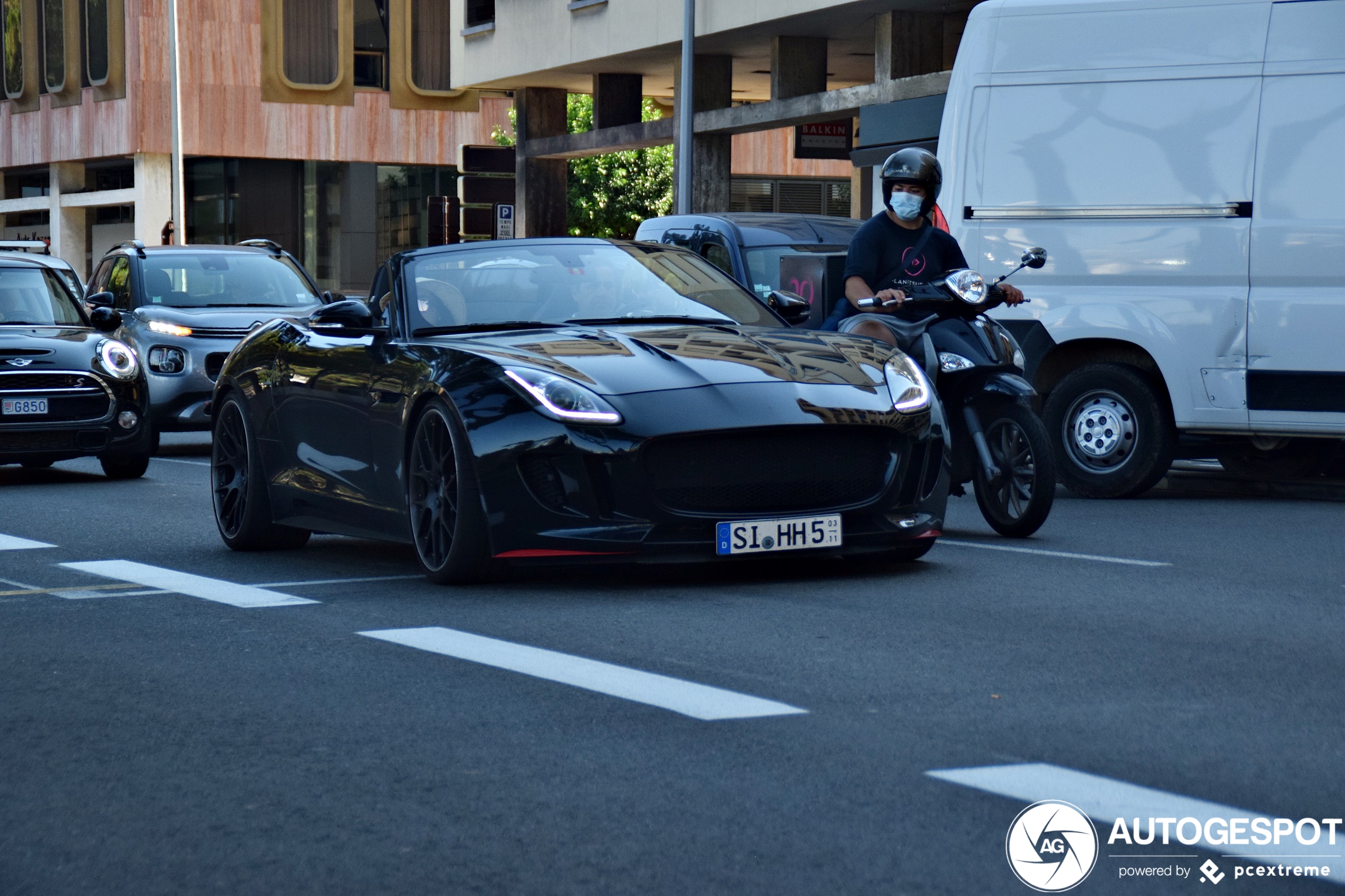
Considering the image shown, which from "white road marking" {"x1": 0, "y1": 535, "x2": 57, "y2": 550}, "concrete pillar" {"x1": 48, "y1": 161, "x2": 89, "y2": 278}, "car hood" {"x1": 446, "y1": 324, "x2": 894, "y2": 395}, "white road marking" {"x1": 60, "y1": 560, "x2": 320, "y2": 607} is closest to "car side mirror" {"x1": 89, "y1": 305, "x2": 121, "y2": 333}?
"white road marking" {"x1": 0, "y1": 535, "x2": 57, "y2": 550}

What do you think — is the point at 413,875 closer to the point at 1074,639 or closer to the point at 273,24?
the point at 1074,639

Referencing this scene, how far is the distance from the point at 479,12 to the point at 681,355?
3115 centimetres

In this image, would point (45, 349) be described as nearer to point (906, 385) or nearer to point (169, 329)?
point (169, 329)

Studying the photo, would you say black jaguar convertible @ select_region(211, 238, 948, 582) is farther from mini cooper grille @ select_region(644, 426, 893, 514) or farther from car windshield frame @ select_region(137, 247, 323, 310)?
car windshield frame @ select_region(137, 247, 323, 310)

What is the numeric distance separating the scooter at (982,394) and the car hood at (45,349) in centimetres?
699

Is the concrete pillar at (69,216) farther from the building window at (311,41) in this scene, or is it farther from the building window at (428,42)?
the building window at (428,42)

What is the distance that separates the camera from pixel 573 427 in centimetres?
730

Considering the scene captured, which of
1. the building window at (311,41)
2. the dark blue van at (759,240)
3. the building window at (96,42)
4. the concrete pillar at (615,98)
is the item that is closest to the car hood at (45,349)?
the dark blue van at (759,240)

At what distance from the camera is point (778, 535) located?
24.7ft

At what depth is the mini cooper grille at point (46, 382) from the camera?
1412 cm

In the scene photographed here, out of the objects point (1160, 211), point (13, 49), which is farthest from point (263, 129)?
point (1160, 211)

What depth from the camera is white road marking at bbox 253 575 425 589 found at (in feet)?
26.6

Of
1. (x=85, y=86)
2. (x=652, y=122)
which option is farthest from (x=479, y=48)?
(x=85, y=86)

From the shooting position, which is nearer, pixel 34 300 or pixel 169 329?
pixel 34 300
